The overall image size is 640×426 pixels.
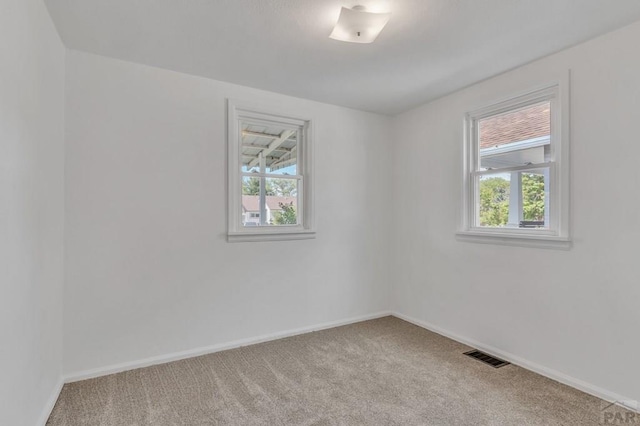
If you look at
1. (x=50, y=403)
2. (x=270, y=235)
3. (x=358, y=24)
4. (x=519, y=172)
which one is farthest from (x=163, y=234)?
(x=519, y=172)

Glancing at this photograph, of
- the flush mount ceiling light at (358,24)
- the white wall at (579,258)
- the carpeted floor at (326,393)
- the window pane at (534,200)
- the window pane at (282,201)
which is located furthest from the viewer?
the window pane at (282,201)

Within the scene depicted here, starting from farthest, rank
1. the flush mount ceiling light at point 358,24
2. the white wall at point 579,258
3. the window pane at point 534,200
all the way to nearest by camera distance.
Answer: the window pane at point 534,200, the white wall at point 579,258, the flush mount ceiling light at point 358,24

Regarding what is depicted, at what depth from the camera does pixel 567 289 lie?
8.01 feet

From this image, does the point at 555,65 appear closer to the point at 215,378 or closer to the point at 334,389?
the point at 334,389

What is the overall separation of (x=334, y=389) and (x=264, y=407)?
0.51 meters

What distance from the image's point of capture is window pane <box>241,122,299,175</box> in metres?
3.29

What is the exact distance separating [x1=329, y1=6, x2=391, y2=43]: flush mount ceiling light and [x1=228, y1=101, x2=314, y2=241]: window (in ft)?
4.57

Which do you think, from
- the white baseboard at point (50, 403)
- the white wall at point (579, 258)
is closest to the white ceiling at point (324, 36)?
the white wall at point (579, 258)

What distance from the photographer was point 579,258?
7.81 feet

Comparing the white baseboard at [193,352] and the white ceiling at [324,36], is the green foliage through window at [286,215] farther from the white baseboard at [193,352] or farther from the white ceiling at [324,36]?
the white ceiling at [324,36]

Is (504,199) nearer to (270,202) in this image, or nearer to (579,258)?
(579,258)

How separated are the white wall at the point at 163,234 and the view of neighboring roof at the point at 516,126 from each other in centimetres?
154

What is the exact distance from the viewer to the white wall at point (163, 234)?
2.50m

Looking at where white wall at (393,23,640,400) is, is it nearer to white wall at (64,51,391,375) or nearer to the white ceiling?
the white ceiling
